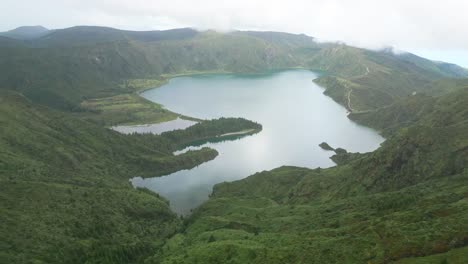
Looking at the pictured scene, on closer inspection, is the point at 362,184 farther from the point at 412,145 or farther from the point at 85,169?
the point at 85,169

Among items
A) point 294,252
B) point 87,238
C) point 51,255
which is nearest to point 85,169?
point 87,238

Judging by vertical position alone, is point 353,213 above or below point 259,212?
above

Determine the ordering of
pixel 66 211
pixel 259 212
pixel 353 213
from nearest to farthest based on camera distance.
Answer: pixel 353 213 < pixel 66 211 < pixel 259 212

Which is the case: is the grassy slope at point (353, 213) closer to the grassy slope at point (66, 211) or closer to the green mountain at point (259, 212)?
the green mountain at point (259, 212)

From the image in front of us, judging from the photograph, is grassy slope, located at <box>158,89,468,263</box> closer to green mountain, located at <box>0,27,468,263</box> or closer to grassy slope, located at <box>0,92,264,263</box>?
green mountain, located at <box>0,27,468,263</box>

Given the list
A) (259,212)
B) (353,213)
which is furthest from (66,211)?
(353,213)

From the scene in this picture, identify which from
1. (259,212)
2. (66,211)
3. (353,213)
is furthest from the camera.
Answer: (259,212)

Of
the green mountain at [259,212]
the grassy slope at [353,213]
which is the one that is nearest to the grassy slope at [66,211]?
the green mountain at [259,212]

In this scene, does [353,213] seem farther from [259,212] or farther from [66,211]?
[66,211]

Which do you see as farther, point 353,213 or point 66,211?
point 66,211
